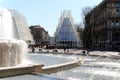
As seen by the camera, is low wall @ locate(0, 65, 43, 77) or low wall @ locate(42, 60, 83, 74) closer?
low wall @ locate(0, 65, 43, 77)

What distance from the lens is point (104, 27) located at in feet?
354

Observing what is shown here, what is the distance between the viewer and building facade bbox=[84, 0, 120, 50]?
10244 centimetres

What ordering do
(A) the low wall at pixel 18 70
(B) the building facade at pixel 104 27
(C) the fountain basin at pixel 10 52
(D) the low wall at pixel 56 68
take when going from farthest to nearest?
1. (B) the building facade at pixel 104 27
2. (C) the fountain basin at pixel 10 52
3. (D) the low wall at pixel 56 68
4. (A) the low wall at pixel 18 70

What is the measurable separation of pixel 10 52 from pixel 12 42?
0.55m

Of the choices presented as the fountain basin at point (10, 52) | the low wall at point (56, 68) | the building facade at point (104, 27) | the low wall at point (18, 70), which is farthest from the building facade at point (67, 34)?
the low wall at point (18, 70)

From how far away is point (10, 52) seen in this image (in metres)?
17.2

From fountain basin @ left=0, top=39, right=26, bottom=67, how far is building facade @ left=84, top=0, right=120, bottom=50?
255ft

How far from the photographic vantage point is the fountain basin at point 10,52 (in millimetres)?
16609

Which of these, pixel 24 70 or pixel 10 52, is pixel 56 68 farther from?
pixel 24 70

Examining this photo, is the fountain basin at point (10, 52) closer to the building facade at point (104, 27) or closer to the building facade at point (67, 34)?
the building facade at point (104, 27)

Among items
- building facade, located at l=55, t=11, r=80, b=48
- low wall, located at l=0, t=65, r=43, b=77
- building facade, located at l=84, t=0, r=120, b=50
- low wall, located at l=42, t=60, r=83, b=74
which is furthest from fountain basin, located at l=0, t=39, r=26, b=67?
building facade, located at l=55, t=11, r=80, b=48

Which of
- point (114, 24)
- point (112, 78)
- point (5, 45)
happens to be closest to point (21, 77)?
point (5, 45)

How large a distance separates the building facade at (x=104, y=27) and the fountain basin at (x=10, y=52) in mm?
77645

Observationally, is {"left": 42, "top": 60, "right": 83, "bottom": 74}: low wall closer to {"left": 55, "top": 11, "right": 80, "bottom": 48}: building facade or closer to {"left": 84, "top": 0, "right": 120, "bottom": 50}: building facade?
{"left": 84, "top": 0, "right": 120, "bottom": 50}: building facade
